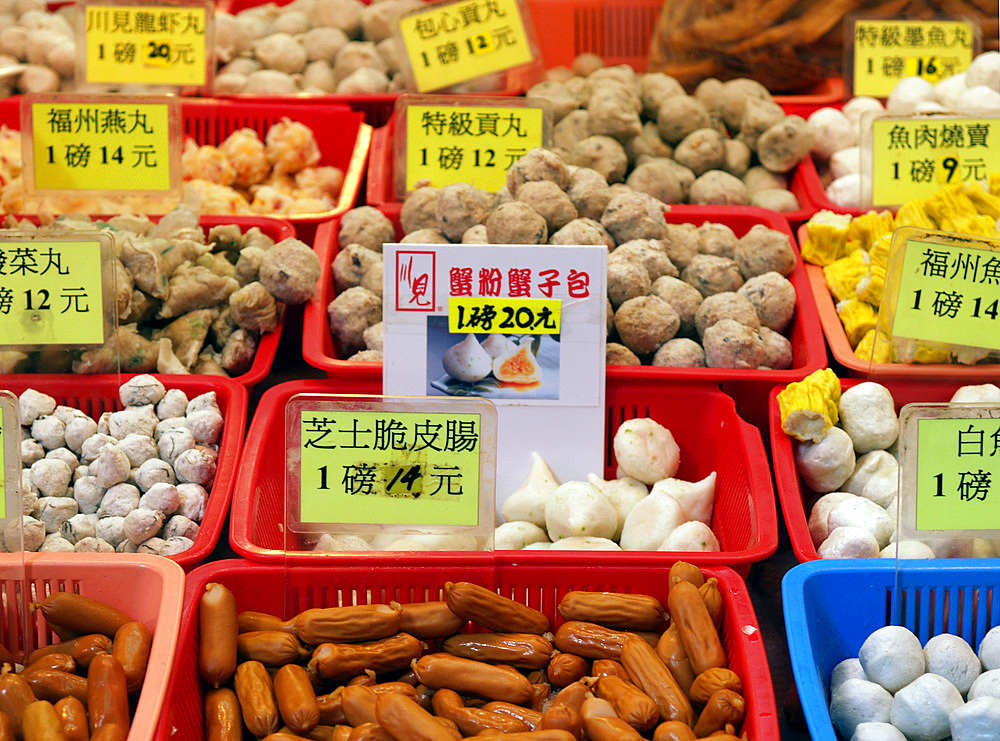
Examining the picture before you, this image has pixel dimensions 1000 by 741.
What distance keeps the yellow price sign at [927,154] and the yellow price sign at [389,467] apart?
60.2 inches

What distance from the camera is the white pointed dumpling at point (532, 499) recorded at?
1.96 meters

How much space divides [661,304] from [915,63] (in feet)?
5.24

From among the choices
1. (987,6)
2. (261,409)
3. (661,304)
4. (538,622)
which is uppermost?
(987,6)

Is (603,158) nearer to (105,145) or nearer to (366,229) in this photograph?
(366,229)

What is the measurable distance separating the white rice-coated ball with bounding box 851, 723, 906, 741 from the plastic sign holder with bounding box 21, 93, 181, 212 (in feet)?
6.52

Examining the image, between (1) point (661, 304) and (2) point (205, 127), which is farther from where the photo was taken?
(2) point (205, 127)

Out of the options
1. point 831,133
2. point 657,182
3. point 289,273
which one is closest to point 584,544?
point 289,273

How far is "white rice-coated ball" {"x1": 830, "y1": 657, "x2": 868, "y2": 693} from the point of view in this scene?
157cm

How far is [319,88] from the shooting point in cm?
347

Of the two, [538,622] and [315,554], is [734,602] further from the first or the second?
[315,554]

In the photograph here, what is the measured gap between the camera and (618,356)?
2.16 meters

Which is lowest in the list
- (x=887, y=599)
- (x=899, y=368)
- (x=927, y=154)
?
→ (x=887, y=599)

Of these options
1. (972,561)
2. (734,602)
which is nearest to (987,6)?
(972,561)

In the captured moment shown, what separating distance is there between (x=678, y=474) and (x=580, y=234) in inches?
21.2
